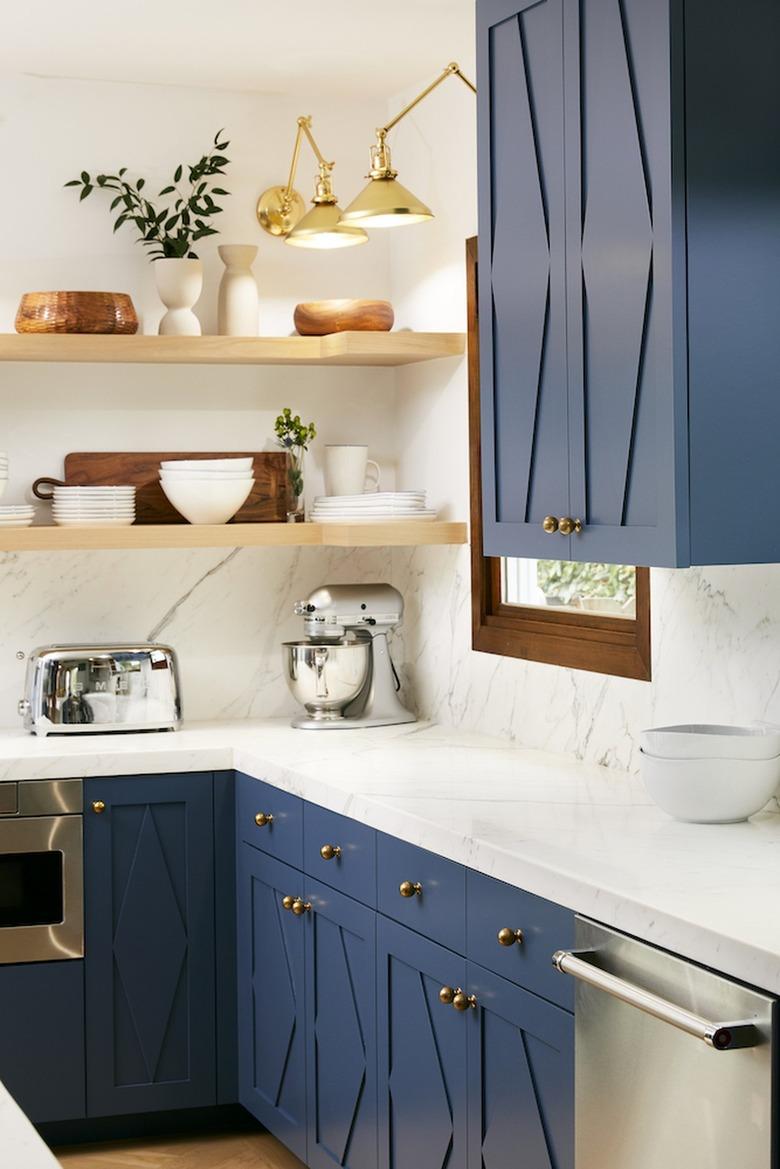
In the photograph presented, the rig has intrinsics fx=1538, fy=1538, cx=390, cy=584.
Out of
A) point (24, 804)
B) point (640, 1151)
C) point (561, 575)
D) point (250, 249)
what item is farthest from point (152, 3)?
point (640, 1151)

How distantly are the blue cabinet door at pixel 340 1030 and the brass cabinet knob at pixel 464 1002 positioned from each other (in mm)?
382

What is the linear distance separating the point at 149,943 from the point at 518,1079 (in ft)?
4.75

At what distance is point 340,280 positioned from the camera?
4.33 metres

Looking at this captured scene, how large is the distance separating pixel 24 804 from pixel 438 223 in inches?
71.2

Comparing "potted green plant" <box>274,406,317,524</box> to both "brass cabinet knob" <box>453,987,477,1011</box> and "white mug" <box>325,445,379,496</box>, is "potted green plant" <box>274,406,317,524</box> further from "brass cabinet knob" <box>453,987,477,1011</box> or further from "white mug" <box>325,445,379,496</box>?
"brass cabinet knob" <box>453,987,477,1011</box>

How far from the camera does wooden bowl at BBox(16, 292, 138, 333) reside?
3836mm

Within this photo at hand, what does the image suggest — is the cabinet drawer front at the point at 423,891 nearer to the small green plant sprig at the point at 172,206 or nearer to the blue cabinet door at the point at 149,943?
the blue cabinet door at the point at 149,943

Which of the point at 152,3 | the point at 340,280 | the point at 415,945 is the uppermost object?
the point at 152,3

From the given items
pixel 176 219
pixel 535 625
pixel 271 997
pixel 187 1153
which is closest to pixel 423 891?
pixel 271 997

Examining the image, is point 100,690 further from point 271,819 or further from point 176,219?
point 176,219

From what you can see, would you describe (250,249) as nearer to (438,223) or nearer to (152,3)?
(438,223)

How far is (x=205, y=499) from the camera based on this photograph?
13.0 feet

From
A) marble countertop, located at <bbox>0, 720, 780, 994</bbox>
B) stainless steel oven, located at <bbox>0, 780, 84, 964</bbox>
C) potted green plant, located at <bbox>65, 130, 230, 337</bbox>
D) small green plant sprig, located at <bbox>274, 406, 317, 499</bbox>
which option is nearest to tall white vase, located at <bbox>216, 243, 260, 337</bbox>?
potted green plant, located at <bbox>65, 130, 230, 337</bbox>

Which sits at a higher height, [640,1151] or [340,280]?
[340,280]
